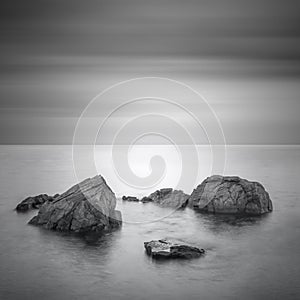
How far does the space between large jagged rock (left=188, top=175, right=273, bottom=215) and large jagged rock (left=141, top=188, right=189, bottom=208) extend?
2731 mm

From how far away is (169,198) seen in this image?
4344 centimetres

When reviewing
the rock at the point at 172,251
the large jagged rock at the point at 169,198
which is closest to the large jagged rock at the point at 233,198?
the large jagged rock at the point at 169,198

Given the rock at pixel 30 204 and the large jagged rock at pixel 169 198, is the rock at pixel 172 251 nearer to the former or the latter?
the large jagged rock at pixel 169 198

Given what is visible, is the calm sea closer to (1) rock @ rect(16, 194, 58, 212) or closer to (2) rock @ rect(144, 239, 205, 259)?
(2) rock @ rect(144, 239, 205, 259)

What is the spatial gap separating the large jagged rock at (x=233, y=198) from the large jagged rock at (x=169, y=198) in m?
2.73

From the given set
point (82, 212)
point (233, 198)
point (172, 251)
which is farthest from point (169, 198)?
point (172, 251)

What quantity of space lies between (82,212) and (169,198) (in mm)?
16064

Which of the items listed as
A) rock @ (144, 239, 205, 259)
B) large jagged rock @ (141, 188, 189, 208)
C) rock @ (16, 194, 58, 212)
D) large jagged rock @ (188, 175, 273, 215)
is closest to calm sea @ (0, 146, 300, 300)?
rock @ (144, 239, 205, 259)

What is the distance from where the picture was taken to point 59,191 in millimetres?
57125

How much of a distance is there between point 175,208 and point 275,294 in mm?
22613

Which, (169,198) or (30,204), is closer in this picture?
(30,204)

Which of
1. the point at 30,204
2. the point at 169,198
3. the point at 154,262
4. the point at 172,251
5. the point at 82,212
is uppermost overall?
the point at 169,198

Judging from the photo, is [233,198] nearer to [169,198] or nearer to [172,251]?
[169,198]

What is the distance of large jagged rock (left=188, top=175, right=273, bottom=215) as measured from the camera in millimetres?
37531
